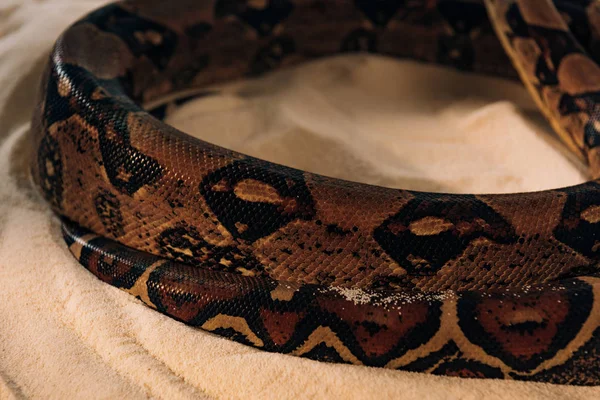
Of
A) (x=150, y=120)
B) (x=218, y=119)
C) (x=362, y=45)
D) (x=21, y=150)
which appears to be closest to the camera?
(x=150, y=120)

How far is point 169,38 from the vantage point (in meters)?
3.31

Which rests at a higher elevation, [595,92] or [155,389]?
[595,92]

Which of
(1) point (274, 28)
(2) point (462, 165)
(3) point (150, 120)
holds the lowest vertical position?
(2) point (462, 165)

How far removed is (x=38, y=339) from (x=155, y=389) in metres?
0.45

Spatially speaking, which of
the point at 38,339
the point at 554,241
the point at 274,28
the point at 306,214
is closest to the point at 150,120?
the point at 306,214

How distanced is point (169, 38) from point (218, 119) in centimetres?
58

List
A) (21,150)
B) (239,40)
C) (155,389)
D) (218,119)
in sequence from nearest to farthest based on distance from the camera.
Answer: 1. (155,389)
2. (21,150)
3. (218,119)
4. (239,40)

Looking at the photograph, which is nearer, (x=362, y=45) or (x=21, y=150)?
(x=21, y=150)

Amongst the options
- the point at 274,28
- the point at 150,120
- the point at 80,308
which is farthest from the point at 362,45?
the point at 80,308

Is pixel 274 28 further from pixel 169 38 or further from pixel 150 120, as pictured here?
pixel 150 120

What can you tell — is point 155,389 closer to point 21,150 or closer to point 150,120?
point 150,120

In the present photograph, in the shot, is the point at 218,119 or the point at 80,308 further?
the point at 218,119

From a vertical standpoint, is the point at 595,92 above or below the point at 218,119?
above

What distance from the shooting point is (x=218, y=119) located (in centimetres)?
316
